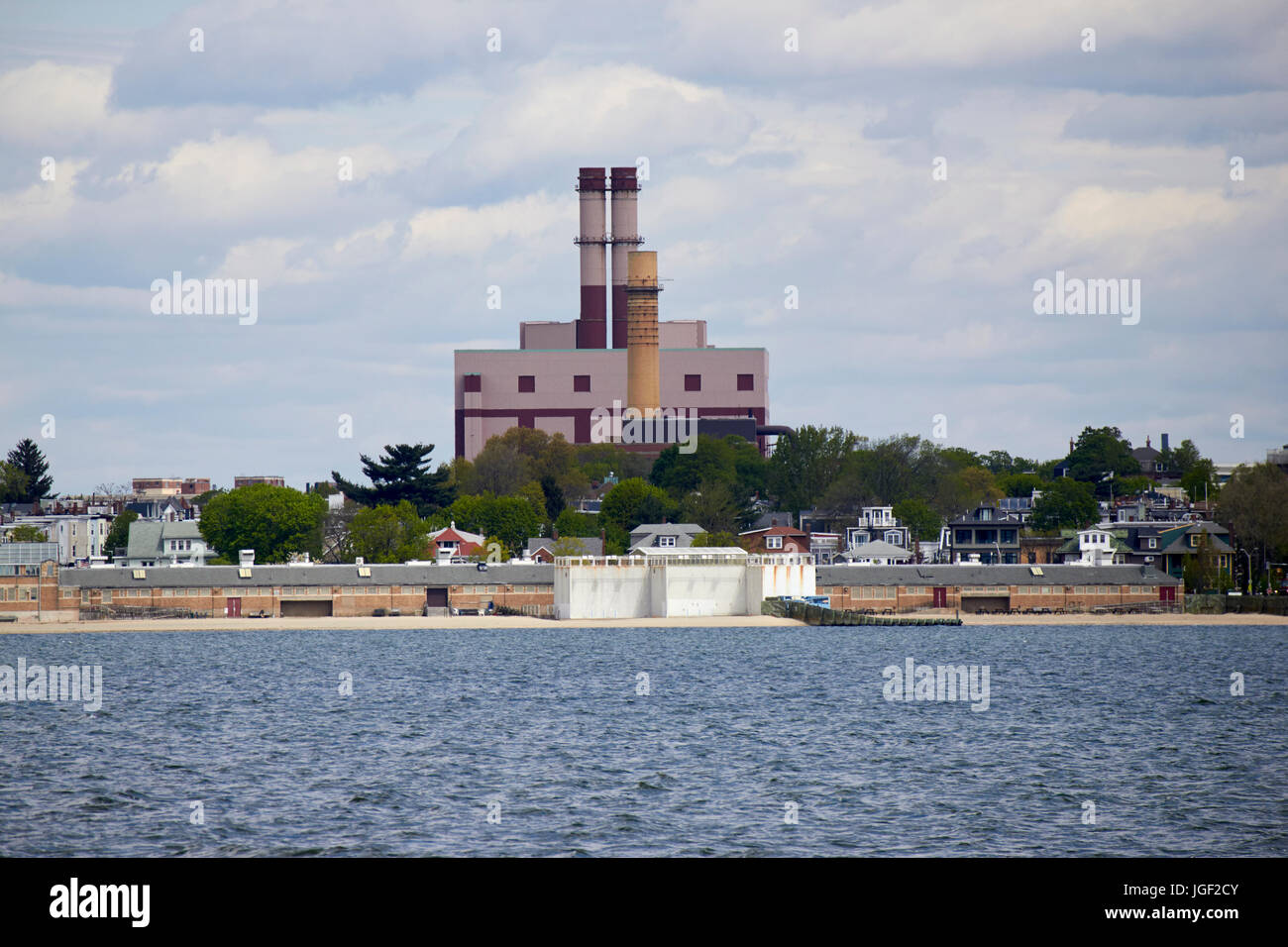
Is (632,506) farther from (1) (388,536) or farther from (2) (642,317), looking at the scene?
(2) (642,317)

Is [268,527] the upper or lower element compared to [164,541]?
upper

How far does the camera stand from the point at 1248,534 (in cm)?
12638

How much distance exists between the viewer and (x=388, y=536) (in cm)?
13100

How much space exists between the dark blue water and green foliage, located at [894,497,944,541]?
68.8 meters

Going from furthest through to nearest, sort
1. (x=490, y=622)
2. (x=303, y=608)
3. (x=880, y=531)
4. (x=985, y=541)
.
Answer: (x=880, y=531), (x=985, y=541), (x=303, y=608), (x=490, y=622)

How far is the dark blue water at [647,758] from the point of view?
105 feet

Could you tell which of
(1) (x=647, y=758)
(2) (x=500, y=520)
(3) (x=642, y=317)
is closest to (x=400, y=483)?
(2) (x=500, y=520)

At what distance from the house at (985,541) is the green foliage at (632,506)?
29.7 meters

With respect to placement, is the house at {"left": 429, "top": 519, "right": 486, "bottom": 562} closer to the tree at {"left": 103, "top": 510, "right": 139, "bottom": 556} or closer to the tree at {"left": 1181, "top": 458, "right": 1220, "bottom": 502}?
the tree at {"left": 103, "top": 510, "right": 139, "bottom": 556}

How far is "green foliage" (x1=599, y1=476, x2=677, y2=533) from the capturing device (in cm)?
15400

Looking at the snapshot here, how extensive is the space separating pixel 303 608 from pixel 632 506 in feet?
160

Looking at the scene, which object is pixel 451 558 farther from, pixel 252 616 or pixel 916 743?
pixel 916 743

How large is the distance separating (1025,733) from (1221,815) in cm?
1703
